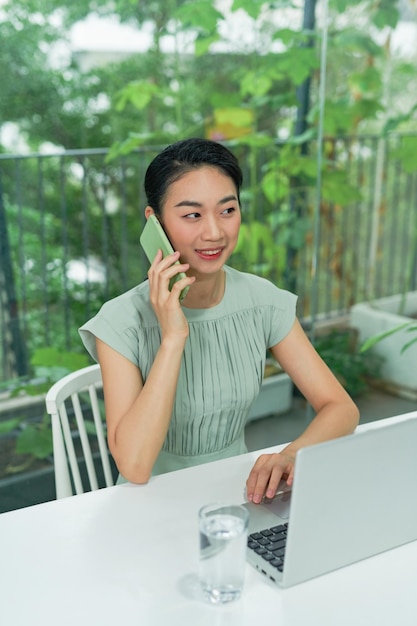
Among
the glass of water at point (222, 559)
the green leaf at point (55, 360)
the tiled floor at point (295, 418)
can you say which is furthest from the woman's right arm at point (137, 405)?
the tiled floor at point (295, 418)

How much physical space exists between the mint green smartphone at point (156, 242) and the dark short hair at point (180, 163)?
5 cm

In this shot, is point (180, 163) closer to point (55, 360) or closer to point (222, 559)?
point (222, 559)

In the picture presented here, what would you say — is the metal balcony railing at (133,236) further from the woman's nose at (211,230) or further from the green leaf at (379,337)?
the woman's nose at (211,230)

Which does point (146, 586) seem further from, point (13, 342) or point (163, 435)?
point (13, 342)

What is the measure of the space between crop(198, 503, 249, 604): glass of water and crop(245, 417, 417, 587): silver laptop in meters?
0.06

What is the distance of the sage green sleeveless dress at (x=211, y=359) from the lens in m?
1.47

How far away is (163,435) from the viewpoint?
1.32 m

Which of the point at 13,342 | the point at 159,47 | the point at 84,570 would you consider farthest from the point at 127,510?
the point at 159,47

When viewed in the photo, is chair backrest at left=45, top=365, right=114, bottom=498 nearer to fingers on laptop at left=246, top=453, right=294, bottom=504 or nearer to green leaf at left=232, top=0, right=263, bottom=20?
fingers on laptop at left=246, top=453, right=294, bottom=504

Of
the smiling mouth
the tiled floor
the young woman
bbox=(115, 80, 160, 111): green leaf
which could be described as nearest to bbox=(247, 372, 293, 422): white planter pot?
the tiled floor

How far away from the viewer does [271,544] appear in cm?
101

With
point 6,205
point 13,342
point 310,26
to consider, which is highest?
point 310,26

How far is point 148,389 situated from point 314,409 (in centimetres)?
39

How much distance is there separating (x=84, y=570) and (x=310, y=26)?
214 cm
